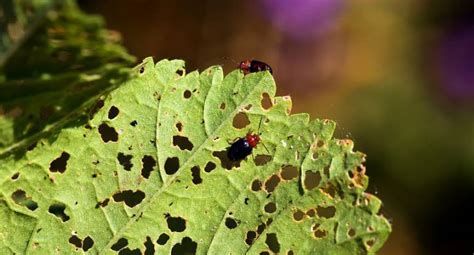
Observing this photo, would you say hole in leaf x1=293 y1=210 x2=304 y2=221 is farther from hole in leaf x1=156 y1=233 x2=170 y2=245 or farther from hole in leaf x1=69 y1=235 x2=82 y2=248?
hole in leaf x1=69 y1=235 x2=82 y2=248

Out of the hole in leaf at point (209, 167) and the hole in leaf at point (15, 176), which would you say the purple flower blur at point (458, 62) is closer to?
the hole in leaf at point (209, 167)

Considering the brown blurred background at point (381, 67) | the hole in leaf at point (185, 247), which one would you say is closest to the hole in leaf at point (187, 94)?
the hole in leaf at point (185, 247)

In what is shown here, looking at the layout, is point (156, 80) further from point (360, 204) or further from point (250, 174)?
point (360, 204)

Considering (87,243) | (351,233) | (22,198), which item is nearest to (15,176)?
(22,198)

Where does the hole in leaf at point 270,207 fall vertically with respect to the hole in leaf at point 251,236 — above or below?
above

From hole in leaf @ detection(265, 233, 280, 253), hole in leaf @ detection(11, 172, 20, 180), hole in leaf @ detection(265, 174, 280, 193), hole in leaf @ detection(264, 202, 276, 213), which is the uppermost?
hole in leaf @ detection(265, 174, 280, 193)

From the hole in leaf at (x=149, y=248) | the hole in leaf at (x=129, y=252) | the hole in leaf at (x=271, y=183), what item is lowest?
the hole in leaf at (x=149, y=248)

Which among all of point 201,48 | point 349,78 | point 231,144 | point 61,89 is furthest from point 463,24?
point 61,89

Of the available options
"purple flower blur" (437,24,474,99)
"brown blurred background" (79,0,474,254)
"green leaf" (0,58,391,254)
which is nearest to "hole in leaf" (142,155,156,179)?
"green leaf" (0,58,391,254)
